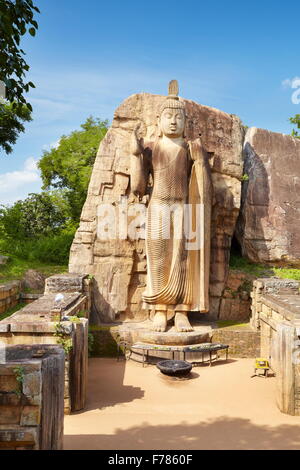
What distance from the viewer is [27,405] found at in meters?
3.41

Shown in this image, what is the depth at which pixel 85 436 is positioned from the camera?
4.75m

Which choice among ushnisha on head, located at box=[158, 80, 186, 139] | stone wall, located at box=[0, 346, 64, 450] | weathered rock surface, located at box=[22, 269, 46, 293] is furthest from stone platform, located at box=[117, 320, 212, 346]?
stone wall, located at box=[0, 346, 64, 450]

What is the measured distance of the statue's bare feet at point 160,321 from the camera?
8711 mm

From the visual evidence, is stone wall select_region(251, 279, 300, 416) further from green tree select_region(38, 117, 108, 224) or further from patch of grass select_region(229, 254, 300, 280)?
green tree select_region(38, 117, 108, 224)

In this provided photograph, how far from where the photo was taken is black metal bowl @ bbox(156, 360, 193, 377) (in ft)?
23.1

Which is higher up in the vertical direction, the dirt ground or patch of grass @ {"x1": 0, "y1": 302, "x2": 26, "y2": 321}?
patch of grass @ {"x1": 0, "y1": 302, "x2": 26, "y2": 321}

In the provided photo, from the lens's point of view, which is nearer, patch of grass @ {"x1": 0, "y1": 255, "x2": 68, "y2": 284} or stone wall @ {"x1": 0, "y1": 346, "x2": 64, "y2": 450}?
stone wall @ {"x1": 0, "y1": 346, "x2": 64, "y2": 450}

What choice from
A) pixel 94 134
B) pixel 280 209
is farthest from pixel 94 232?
pixel 94 134

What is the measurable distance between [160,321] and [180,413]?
322cm

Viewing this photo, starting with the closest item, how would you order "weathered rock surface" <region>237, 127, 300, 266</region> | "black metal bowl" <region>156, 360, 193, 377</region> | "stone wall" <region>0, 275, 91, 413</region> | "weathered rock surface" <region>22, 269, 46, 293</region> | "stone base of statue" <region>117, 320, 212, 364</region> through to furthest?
1. "stone wall" <region>0, 275, 91, 413</region>
2. "black metal bowl" <region>156, 360, 193, 377</region>
3. "stone base of statue" <region>117, 320, 212, 364</region>
4. "weathered rock surface" <region>22, 269, 46, 293</region>
5. "weathered rock surface" <region>237, 127, 300, 266</region>

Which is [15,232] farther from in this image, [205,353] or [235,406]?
[235,406]

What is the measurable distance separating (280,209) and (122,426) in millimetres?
7789

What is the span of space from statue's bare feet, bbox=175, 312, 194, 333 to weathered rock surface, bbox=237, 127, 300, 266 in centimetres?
305

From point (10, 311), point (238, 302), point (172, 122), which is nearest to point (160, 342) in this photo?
point (238, 302)
